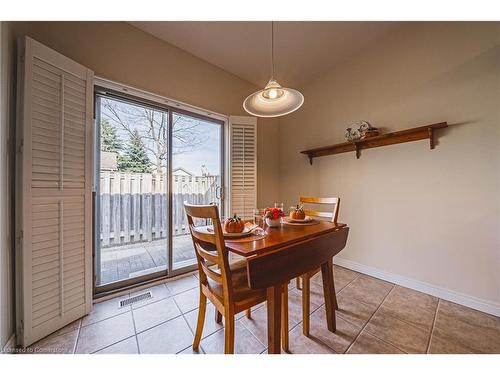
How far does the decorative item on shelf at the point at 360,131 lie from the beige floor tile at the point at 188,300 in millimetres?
2478

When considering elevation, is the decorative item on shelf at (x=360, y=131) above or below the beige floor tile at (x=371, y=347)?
above

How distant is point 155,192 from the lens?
224 centimetres

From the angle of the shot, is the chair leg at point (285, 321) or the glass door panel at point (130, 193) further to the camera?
the glass door panel at point (130, 193)

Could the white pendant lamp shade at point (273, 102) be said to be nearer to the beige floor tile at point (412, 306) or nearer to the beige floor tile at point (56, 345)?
the beige floor tile at point (412, 306)

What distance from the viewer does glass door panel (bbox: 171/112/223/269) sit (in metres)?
2.35

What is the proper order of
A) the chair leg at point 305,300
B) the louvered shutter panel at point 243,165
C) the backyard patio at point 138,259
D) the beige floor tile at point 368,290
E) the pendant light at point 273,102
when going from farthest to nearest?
the louvered shutter panel at point 243,165 < the backyard patio at point 138,259 < the beige floor tile at point 368,290 < the pendant light at point 273,102 < the chair leg at point 305,300

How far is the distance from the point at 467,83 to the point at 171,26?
2.87 m

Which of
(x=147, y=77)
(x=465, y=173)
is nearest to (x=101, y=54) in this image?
(x=147, y=77)

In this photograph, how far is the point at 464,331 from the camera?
1360 millimetres

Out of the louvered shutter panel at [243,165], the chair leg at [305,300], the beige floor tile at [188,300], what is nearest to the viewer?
the chair leg at [305,300]

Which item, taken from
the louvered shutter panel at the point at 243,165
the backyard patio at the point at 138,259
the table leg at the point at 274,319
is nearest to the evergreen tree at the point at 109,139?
the backyard patio at the point at 138,259

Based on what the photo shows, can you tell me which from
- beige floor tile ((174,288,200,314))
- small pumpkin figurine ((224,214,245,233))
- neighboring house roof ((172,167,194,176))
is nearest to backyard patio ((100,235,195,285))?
beige floor tile ((174,288,200,314))

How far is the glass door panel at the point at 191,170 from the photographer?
92.6 inches

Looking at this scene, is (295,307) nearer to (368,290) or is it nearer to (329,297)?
(329,297)
